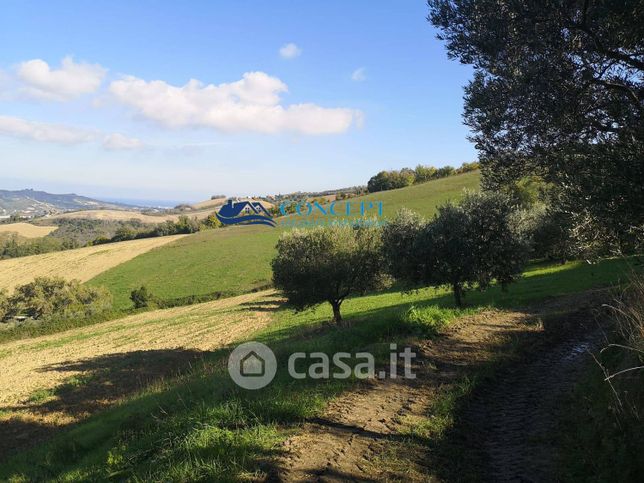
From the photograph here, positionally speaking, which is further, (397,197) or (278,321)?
(397,197)

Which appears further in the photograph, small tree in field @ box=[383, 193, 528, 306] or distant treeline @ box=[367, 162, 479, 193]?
distant treeline @ box=[367, 162, 479, 193]

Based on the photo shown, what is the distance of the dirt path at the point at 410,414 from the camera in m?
6.19

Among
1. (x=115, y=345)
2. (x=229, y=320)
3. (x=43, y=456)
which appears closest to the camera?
(x=43, y=456)

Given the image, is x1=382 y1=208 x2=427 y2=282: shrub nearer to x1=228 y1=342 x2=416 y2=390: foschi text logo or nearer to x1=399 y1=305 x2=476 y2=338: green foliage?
x1=399 y1=305 x2=476 y2=338: green foliage

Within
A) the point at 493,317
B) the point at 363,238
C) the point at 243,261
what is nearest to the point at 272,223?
the point at 243,261

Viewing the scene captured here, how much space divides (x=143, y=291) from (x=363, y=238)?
47461 mm

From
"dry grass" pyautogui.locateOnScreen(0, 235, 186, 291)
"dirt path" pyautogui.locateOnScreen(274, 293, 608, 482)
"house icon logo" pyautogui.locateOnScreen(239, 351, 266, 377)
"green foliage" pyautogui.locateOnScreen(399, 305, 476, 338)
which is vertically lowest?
"dry grass" pyautogui.locateOnScreen(0, 235, 186, 291)

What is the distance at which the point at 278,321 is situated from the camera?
40.6 metres

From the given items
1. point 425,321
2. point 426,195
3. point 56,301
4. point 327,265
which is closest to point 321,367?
point 425,321

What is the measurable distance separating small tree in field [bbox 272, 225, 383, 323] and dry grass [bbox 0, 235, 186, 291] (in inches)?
2622

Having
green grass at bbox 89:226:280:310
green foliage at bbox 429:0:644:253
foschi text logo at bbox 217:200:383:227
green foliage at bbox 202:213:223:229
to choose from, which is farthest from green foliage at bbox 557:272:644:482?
green foliage at bbox 202:213:223:229

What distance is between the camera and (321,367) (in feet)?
35.2

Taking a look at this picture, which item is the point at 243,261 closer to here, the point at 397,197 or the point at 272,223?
the point at 272,223

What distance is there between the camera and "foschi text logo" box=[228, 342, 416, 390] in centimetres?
1015
